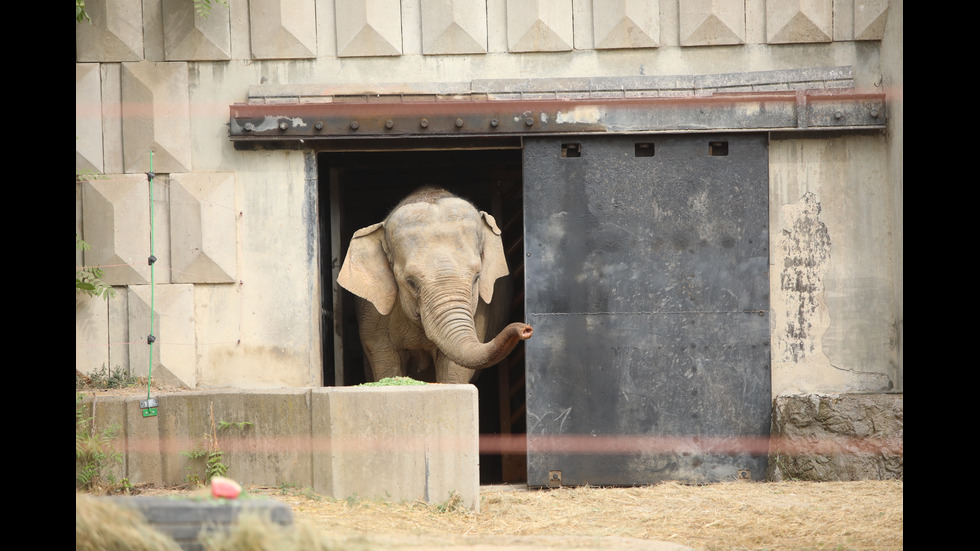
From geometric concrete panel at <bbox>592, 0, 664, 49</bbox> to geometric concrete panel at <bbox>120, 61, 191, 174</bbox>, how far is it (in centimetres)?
371

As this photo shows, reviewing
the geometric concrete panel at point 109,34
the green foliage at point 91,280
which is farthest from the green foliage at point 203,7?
the green foliage at point 91,280

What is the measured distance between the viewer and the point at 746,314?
926 centimetres

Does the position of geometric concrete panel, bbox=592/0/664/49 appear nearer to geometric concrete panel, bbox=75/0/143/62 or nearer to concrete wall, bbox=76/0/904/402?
concrete wall, bbox=76/0/904/402

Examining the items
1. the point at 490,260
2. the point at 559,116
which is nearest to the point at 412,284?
the point at 490,260

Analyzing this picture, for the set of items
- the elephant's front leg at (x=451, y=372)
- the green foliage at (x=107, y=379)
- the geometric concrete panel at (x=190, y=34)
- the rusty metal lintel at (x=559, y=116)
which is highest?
the geometric concrete panel at (x=190, y=34)

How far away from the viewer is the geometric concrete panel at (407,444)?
295 inches

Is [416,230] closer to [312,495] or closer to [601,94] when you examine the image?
[601,94]

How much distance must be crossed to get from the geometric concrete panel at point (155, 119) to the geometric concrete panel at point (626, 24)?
3.71 meters

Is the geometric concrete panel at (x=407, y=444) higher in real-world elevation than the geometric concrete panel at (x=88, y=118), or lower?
lower

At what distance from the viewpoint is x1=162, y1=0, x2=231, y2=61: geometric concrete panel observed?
9250 millimetres

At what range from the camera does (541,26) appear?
9.30 meters

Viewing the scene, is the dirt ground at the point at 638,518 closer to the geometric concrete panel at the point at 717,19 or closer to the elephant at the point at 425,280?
the elephant at the point at 425,280

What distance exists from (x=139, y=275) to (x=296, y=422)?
2525 millimetres

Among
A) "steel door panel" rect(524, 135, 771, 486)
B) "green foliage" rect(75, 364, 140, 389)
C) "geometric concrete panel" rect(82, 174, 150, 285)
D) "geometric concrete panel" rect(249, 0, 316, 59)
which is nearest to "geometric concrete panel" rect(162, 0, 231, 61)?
"geometric concrete panel" rect(249, 0, 316, 59)
